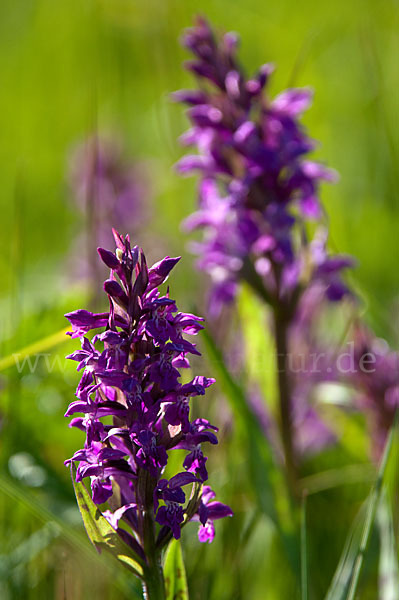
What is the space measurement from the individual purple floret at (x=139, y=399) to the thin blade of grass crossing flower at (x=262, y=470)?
0.69 metres

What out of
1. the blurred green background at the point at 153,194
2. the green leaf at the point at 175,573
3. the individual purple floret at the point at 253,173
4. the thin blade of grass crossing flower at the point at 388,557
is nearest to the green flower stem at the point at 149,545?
the green leaf at the point at 175,573

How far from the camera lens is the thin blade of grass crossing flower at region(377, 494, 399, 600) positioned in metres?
1.77

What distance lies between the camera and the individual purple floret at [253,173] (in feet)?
8.66

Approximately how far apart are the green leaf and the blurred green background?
0.73 ft

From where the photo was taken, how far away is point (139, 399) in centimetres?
135

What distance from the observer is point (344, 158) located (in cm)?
602

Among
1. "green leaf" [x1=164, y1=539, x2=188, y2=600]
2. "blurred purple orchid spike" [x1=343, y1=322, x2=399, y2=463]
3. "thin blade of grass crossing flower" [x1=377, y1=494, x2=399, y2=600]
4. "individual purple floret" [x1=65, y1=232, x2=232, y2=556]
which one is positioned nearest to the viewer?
"individual purple floret" [x1=65, y1=232, x2=232, y2=556]

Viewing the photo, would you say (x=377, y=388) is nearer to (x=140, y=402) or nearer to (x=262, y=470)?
(x=262, y=470)

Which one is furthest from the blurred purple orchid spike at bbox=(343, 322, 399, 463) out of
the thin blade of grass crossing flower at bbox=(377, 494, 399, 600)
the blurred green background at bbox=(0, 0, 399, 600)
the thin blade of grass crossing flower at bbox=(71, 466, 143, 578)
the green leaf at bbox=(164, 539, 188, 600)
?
the thin blade of grass crossing flower at bbox=(71, 466, 143, 578)

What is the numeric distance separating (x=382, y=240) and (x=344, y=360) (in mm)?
2123

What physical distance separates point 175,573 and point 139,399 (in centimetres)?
44

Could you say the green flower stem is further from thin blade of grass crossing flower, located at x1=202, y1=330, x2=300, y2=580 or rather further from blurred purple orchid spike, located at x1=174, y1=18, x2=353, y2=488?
blurred purple orchid spike, located at x1=174, y1=18, x2=353, y2=488

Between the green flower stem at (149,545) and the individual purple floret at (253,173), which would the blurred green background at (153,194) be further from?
the green flower stem at (149,545)

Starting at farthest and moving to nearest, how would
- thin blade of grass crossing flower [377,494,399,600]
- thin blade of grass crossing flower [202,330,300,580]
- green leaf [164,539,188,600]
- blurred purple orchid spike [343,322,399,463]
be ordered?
blurred purple orchid spike [343,322,399,463] → thin blade of grass crossing flower [202,330,300,580] → thin blade of grass crossing flower [377,494,399,600] → green leaf [164,539,188,600]
